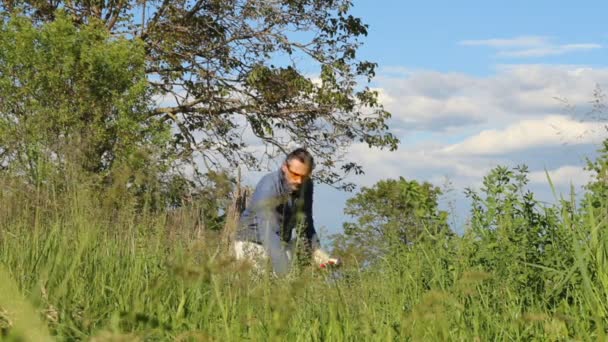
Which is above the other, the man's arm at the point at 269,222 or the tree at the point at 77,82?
the tree at the point at 77,82

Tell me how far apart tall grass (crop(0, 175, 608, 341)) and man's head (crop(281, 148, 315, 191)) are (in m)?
1.59

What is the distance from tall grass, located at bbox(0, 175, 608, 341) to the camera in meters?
3.30

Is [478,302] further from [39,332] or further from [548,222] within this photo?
[39,332]

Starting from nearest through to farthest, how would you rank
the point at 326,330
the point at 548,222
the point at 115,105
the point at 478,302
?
1. the point at 326,330
2. the point at 478,302
3. the point at 548,222
4. the point at 115,105

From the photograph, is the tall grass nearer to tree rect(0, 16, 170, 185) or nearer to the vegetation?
the vegetation

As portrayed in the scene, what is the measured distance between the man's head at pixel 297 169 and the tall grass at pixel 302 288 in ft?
5.22

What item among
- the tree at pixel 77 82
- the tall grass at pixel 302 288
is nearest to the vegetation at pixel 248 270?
the tall grass at pixel 302 288

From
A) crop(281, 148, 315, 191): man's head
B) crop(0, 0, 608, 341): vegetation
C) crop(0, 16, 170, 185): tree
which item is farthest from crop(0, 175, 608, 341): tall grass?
crop(0, 16, 170, 185): tree

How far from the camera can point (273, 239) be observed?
20.0 ft

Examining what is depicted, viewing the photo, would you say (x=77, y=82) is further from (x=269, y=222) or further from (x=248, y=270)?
(x=248, y=270)

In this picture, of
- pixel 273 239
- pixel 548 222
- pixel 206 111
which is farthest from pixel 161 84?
pixel 548 222

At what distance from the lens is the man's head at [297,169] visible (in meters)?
7.41

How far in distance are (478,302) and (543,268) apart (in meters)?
0.70

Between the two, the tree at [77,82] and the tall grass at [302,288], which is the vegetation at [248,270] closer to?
the tall grass at [302,288]
